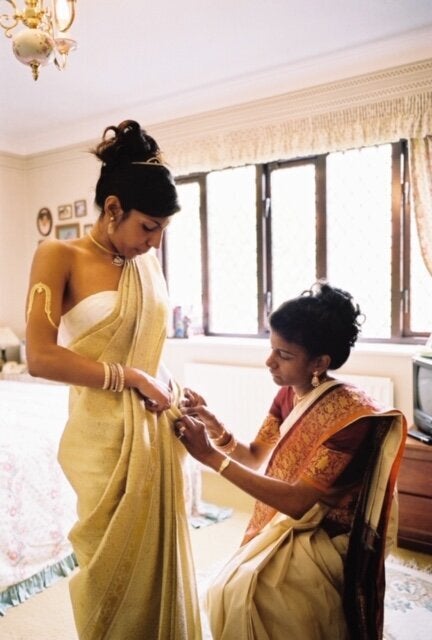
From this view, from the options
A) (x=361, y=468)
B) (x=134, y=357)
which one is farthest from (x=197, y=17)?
(x=361, y=468)

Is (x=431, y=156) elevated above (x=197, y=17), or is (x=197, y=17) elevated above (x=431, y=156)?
(x=197, y=17)

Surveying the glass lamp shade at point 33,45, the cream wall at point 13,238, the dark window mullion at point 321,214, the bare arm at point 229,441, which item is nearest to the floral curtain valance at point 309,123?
the dark window mullion at point 321,214

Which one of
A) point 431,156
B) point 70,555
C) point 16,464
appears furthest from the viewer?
point 431,156

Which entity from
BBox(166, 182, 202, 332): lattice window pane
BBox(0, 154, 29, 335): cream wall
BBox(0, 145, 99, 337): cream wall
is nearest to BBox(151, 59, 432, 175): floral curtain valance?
BBox(166, 182, 202, 332): lattice window pane

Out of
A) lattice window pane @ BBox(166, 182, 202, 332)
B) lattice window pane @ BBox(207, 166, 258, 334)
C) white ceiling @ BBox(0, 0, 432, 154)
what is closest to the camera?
white ceiling @ BBox(0, 0, 432, 154)

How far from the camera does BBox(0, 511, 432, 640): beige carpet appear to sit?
1993mm

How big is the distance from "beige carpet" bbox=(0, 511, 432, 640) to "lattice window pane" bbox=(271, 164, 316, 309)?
5.96 ft

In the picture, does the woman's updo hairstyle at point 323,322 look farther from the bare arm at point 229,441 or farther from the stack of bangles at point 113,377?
the stack of bangles at point 113,377

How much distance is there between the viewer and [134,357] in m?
1.28

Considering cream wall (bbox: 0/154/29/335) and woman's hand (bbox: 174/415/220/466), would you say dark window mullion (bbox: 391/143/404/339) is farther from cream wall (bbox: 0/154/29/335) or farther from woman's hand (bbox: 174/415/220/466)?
cream wall (bbox: 0/154/29/335)

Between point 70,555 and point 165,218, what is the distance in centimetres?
185

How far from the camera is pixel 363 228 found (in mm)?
3406

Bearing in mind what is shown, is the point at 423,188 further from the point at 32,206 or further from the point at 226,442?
the point at 32,206

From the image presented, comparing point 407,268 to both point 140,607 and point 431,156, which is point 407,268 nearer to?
point 431,156
